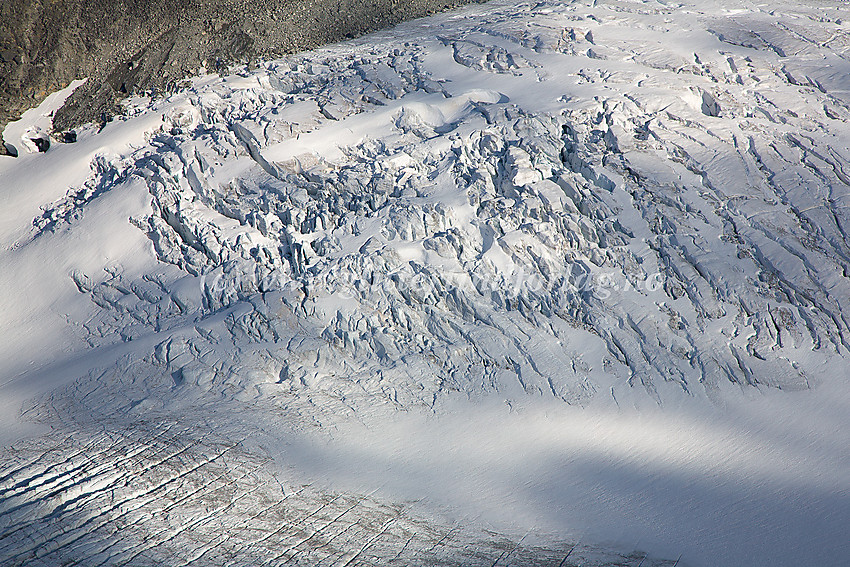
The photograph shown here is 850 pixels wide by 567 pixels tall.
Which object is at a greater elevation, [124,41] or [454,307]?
[124,41]

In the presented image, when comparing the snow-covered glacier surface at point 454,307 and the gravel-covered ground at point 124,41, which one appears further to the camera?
the gravel-covered ground at point 124,41

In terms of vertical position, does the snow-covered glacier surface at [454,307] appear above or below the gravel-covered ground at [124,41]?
below

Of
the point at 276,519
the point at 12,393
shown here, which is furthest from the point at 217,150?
the point at 276,519

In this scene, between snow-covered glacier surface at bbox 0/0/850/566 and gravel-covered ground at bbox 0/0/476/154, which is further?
gravel-covered ground at bbox 0/0/476/154

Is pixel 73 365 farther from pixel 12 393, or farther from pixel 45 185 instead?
pixel 45 185

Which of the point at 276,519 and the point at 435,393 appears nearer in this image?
the point at 276,519
